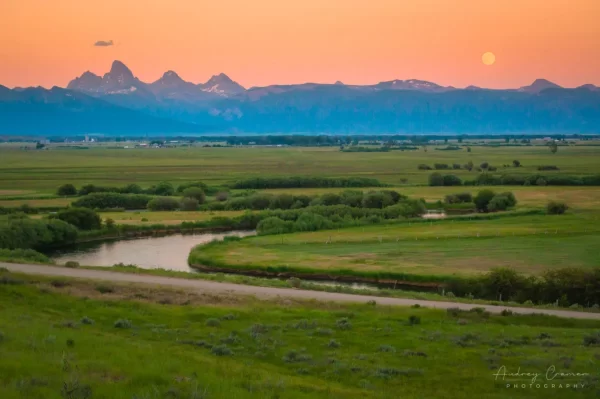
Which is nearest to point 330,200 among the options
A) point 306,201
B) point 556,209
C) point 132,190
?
point 306,201

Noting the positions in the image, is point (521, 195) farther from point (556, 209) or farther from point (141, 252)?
point (141, 252)

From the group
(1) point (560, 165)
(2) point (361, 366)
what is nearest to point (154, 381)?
(2) point (361, 366)

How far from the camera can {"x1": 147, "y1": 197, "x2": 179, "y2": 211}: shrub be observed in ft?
244

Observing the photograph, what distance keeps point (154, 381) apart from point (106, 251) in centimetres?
3905

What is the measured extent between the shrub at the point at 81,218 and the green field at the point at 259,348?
3282cm

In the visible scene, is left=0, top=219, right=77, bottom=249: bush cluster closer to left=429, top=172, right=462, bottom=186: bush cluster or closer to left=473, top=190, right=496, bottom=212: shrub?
left=473, top=190, right=496, bottom=212: shrub

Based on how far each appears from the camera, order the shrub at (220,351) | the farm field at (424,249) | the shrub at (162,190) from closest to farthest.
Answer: the shrub at (220,351) < the farm field at (424,249) < the shrub at (162,190)

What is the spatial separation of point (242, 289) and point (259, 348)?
10.5m

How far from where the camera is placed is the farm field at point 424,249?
40562 mm

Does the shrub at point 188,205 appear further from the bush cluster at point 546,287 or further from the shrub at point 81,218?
the bush cluster at point 546,287

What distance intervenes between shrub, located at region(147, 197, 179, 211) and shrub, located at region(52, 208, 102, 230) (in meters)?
16.4

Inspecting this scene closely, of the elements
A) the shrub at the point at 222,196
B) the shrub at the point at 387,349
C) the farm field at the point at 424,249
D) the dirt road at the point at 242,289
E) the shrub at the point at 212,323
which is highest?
the shrub at the point at 212,323

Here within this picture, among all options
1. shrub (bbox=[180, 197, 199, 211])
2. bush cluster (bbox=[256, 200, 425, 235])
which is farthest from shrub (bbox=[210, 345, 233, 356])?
shrub (bbox=[180, 197, 199, 211])

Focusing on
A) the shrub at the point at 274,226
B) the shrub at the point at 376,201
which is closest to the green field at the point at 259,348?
the shrub at the point at 274,226
